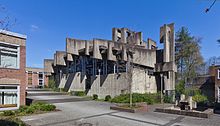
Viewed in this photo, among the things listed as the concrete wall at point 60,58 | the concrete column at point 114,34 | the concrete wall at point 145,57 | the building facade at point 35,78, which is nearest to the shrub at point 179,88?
the concrete wall at point 145,57

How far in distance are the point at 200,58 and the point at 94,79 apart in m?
27.3

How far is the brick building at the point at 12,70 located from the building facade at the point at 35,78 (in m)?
35.6

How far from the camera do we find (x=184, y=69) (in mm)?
46656

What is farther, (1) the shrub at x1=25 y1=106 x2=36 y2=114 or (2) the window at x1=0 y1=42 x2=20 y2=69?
(2) the window at x1=0 y1=42 x2=20 y2=69

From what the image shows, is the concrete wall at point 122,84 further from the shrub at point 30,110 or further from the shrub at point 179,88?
the shrub at point 30,110

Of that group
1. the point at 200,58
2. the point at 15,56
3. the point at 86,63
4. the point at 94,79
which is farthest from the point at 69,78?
the point at 200,58

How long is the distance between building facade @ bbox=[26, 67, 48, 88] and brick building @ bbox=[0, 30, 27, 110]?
35.6 metres

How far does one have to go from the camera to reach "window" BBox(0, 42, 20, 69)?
16.2m

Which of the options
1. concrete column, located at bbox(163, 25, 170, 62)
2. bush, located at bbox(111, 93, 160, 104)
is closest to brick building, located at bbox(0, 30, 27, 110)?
bush, located at bbox(111, 93, 160, 104)

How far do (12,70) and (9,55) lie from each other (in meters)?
1.24

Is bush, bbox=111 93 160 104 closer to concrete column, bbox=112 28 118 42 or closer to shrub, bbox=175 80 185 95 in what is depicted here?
shrub, bbox=175 80 185 95

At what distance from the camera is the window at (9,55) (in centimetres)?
1623

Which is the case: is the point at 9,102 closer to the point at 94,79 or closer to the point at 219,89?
the point at 94,79

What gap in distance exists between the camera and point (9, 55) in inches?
659
